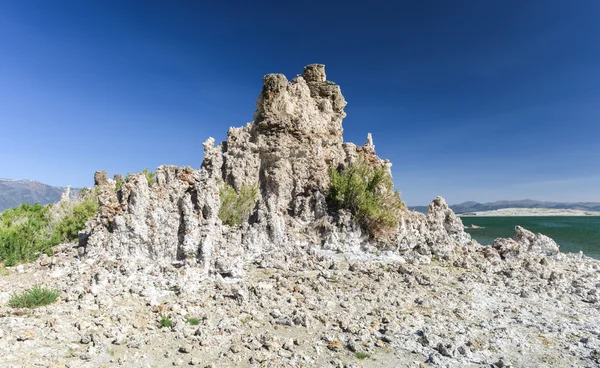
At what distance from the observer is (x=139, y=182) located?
1086 cm

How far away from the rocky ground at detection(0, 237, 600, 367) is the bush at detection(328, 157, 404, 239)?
10.8 ft

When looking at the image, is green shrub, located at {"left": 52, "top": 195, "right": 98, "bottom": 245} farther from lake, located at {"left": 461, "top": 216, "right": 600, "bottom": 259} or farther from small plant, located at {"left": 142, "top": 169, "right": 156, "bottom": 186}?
lake, located at {"left": 461, "top": 216, "right": 600, "bottom": 259}

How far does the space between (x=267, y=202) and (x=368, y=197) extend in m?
4.73

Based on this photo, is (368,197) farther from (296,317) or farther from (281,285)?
(296,317)

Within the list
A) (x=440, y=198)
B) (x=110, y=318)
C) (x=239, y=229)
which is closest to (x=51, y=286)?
(x=110, y=318)

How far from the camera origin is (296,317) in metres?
7.41

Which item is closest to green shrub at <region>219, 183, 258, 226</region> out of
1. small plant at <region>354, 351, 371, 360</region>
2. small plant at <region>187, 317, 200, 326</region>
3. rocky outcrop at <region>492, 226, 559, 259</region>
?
small plant at <region>187, 317, 200, 326</region>

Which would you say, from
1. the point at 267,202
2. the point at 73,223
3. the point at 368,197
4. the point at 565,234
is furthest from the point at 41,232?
the point at 565,234

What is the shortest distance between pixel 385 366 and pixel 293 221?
9201 mm

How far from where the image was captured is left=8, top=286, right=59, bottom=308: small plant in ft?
23.7

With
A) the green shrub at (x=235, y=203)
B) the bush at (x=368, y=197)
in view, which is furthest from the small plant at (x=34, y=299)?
the bush at (x=368, y=197)

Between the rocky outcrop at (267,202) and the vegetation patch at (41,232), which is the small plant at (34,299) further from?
Answer: the vegetation patch at (41,232)

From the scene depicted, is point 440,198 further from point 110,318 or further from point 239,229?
point 110,318

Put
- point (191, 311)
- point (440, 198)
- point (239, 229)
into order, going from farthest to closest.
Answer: point (440, 198)
point (239, 229)
point (191, 311)
